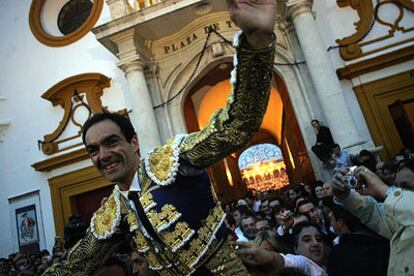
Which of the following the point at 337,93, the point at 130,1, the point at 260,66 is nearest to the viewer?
the point at 260,66

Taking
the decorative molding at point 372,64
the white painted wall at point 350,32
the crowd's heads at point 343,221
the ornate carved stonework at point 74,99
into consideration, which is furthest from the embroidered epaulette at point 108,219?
the ornate carved stonework at point 74,99

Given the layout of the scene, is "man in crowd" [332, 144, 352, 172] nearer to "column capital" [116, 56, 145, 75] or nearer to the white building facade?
the white building facade

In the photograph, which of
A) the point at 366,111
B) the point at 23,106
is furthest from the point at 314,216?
the point at 23,106

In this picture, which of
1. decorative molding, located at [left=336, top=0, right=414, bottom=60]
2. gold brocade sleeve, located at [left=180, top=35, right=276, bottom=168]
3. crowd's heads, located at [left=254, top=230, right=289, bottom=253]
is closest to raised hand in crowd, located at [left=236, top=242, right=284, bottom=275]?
gold brocade sleeve, located at [left=180, top=35, right=276, bottom=168]

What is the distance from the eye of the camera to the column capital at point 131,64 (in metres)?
8.24

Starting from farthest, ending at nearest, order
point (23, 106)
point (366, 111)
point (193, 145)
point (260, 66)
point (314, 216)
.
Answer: point (23, 106)
point (366, 111)
point (314, 216)
point (193, 145)
point (260, 66)

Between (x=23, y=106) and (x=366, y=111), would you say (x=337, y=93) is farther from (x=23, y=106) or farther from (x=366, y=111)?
(x=23, y=106)

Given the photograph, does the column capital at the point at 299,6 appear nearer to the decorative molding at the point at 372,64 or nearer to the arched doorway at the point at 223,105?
the decorative molding at the point at 372,64

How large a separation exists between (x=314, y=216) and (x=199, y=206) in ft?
10.5

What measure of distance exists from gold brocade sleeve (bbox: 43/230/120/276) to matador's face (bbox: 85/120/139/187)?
34 cm

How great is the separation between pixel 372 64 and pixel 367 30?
0.89 metres

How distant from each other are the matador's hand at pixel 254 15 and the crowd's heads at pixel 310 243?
2.72 metres

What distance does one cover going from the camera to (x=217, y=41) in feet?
28.7

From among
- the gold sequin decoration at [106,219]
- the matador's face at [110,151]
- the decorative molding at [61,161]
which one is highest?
the decorative molding at [61,161]
